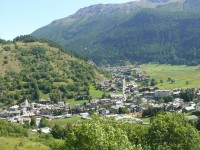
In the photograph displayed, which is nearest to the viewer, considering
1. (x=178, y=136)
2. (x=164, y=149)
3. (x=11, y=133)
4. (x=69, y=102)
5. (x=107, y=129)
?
(x=107, y=129)

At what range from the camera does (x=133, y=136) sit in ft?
209

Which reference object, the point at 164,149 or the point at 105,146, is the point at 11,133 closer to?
the point at 164,149

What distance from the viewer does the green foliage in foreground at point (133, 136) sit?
39.4 metres

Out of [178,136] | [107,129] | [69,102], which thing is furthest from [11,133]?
[69,102]

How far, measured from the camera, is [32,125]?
145 metres

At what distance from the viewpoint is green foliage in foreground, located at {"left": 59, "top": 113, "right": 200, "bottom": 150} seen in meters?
39.4

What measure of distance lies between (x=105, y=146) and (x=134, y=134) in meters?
26.5

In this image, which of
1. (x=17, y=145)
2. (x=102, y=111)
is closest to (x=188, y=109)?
(x=102, y=111)

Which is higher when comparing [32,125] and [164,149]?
[164,149]

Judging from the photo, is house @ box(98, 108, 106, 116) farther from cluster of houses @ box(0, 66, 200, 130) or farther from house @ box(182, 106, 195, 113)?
house @ box(182, 106, 195, 113)

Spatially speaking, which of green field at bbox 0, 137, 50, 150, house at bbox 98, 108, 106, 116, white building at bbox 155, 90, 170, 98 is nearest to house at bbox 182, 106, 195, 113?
house at bbox 98, 108, 106, 116

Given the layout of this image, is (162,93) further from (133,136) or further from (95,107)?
(133,136)

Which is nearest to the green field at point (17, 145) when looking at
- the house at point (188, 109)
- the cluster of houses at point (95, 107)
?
the cluster of houses at point (95, 107)

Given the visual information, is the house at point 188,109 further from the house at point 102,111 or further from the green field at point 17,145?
the green field at point 17,145
